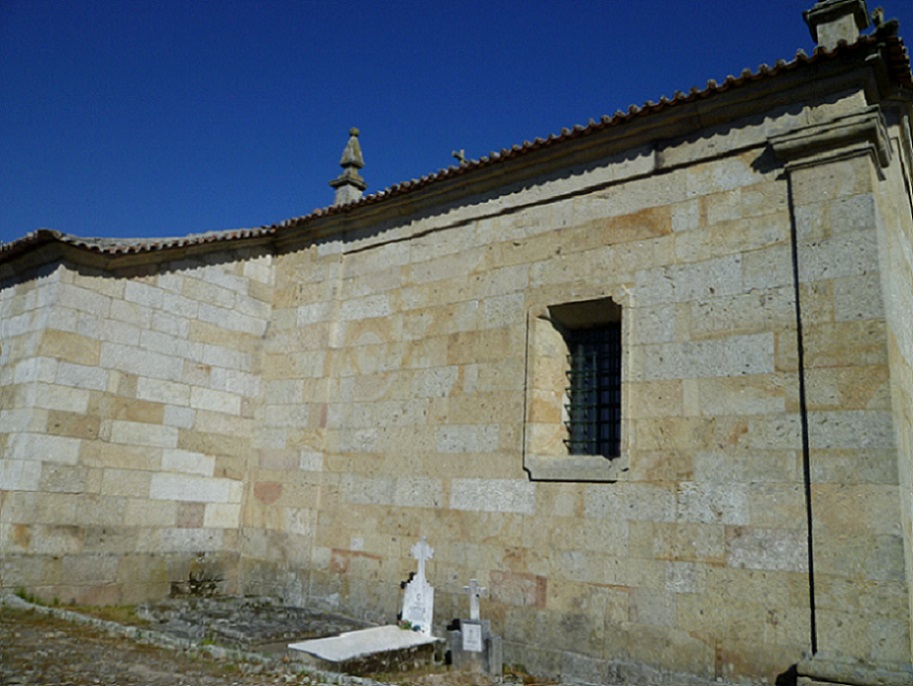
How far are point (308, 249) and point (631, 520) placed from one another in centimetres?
586

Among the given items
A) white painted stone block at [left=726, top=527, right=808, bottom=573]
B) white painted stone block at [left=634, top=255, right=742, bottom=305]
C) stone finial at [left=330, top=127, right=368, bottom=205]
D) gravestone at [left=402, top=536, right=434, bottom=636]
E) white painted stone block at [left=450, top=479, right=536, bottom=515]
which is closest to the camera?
white painted stone block at [left=726, top=527, right=808, bottom=573]

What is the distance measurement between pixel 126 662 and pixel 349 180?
685 centimetres

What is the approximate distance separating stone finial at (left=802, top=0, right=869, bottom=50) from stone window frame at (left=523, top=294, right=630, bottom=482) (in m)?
2.80

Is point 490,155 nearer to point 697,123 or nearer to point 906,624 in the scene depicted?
point 697,123

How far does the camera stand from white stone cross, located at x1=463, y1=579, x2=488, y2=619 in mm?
7102

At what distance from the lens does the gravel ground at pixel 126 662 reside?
5.32 m

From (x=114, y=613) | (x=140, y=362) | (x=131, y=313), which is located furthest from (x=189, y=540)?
(x=131, y=313)

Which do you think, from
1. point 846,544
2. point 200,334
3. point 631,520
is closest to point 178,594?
point 200,334

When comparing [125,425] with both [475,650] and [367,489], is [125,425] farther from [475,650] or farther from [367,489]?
[475,650]

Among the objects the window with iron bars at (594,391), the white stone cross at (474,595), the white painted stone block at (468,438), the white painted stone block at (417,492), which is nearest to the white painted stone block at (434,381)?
the white painted stone block at (468,438)

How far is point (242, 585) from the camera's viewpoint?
31.0 feet

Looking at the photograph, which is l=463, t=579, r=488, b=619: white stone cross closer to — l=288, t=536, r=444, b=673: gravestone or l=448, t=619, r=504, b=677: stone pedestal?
l=448, t=619, r=504, b=677: stone pedestal

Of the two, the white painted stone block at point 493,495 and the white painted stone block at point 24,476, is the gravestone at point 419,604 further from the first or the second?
the white painted stone block at point 24,476

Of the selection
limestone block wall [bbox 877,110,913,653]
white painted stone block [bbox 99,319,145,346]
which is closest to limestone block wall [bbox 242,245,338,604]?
white painted stone block [bbox 99,319,145,346]
